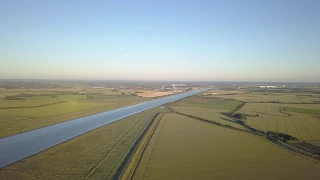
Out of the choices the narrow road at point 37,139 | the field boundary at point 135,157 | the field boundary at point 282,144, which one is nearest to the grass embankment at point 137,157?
the field boundary at point 135,157

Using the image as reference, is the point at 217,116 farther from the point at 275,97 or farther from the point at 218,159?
the point at 275,97

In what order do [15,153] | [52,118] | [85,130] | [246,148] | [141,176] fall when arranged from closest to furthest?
[141,176] → [15,153] → [246,148] → [85,130] → [52,118]

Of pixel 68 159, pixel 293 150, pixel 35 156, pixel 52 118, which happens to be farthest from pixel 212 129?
pixel 52 118

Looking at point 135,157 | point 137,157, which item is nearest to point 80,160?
point 135,157

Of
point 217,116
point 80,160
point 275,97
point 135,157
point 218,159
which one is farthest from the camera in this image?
point 275,97

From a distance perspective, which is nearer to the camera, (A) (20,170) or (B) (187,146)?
(A) (20,170)

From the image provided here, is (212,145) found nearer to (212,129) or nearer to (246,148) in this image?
(246,148)

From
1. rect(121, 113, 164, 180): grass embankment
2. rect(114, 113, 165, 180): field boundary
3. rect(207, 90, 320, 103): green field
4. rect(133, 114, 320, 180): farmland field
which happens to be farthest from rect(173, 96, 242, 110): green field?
rect(114, 113, 165, 180): field boundary
